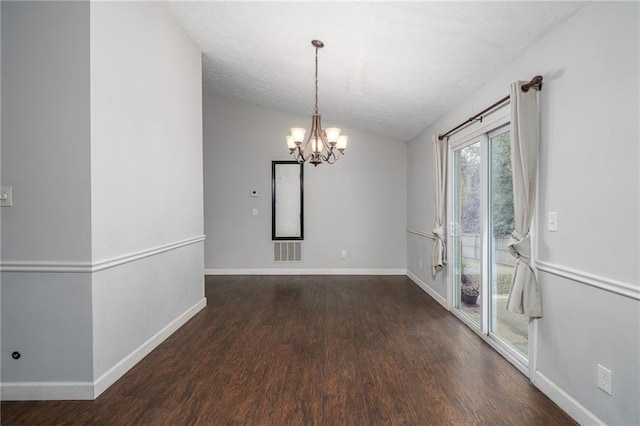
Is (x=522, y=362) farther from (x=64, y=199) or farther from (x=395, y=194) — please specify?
(x=395, y=194)

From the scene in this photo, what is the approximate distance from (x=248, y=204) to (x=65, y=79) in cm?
415

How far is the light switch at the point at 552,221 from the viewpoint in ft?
7.13

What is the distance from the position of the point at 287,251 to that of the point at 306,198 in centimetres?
104

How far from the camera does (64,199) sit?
2.18 metres

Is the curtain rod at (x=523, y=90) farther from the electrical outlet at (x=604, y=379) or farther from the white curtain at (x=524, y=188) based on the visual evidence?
the electrical outlet at (x=604, y=379)


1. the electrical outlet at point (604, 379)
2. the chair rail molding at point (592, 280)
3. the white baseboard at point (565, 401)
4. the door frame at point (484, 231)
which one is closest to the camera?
the chair rail molding at point (592, 280)

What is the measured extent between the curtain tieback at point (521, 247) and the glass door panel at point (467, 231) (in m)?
0.98

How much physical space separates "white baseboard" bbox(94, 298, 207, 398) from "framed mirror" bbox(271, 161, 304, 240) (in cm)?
259

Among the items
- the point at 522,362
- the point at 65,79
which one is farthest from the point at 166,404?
the point at 522,362

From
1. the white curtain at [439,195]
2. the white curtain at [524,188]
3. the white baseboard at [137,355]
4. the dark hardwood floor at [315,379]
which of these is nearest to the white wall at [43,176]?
the white baseboard at [137,355]

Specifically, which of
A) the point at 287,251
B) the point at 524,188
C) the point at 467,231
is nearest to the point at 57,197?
the point at 524,188

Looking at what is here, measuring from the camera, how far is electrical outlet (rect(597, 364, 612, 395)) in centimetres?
177

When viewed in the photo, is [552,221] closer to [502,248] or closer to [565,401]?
[502,248]

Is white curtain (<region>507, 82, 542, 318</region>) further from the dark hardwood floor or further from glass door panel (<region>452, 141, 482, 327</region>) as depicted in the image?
glass door panel (<region>452, 141, 482, 327</region>)
